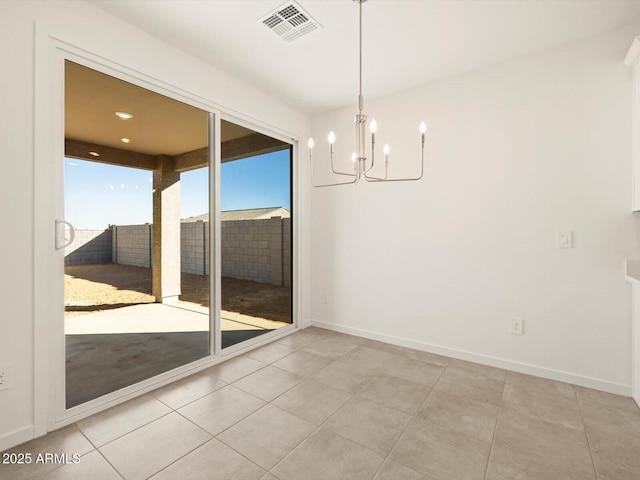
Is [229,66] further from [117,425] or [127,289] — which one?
[117,425]

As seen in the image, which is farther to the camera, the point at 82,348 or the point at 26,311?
the point at 82,348

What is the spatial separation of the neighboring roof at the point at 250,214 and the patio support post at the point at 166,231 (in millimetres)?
152

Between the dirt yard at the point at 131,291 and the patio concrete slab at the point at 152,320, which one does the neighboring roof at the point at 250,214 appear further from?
the patio concrete slab at the point at 152,320

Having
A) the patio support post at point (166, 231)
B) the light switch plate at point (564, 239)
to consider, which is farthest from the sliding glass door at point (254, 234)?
the light switch plate at point (564, 239)

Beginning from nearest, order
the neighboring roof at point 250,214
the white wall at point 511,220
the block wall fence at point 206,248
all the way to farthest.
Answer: the block wall fence at point 206,248, the white wall at point 511,220, the neighboring roof at point 250,214

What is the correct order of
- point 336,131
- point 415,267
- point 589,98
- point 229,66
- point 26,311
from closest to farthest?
point 26,311
point 589,98
point 229,66
point 415,267
point 336,131

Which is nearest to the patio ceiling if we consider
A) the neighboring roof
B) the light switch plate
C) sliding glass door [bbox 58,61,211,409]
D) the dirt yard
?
sliding glass door [bbox 58,61,211,409]

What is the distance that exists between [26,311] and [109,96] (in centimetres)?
152

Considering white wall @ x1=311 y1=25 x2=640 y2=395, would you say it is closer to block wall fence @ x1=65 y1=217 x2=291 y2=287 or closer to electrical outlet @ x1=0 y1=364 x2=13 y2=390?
block wall fence @ x1=65 y1=217 x2=291 y2=287

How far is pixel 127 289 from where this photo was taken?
7.77ft

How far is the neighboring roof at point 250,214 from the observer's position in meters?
2.74

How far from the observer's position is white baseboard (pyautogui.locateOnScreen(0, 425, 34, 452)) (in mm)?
1602

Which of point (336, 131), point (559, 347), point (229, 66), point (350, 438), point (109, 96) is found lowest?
point (350, 438)

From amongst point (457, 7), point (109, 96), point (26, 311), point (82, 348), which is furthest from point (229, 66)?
point (82, 348)
